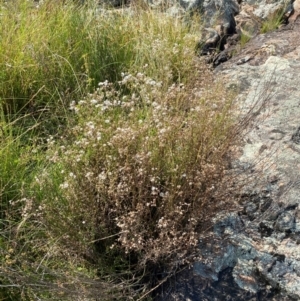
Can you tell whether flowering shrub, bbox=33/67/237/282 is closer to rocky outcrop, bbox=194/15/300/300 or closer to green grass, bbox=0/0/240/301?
green grass, bbox=0/0/240/301

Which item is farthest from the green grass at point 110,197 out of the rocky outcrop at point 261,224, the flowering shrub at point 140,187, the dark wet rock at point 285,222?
the dark wet rock at point 285,222

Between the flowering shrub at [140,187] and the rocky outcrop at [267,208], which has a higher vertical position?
the flowering shrub at [140,187]

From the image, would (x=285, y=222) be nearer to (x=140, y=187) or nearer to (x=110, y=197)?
(x=140, y=187)

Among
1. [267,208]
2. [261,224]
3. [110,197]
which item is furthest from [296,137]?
[110,197]

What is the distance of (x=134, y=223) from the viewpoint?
2.37m

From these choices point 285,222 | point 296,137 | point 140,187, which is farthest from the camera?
point 296,137

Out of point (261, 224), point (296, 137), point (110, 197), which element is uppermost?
point (110, 197)

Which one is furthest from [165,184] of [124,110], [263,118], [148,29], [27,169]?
[148,29]

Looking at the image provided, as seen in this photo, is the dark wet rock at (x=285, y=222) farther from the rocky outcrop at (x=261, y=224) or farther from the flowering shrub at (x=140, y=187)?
the flowering shrub at (x=140, y=187)

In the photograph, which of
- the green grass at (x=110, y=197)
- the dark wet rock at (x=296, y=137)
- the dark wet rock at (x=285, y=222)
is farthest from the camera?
the dark wet rock at (x=296, y=137)

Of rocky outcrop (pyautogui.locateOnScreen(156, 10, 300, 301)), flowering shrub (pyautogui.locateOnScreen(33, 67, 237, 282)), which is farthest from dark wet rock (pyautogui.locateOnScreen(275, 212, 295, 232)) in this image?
→ flowering shrub (pyautogui.locateOnScreen(33, 67, 237, 282))

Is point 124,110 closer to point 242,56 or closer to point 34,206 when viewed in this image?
point 34,206

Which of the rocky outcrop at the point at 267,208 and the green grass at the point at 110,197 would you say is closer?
the green grass at the point at 110,197

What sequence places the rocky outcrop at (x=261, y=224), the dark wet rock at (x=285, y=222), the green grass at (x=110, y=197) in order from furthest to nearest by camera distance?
the dark wet rock at (x=285, y=222) < the rocky outcrop at (x=261, y=224) < the green grass at (x=110, y=197)
